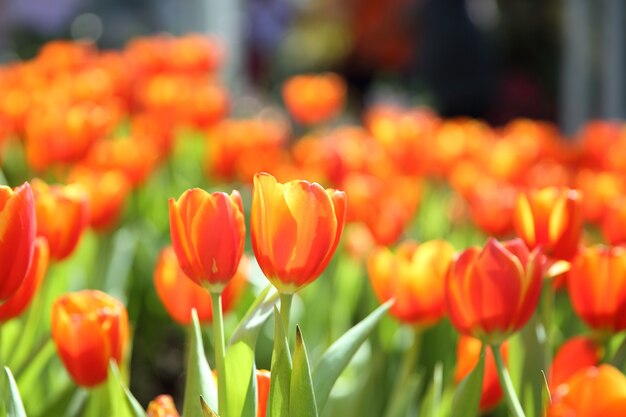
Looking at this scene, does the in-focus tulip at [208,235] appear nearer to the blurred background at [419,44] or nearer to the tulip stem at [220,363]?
the tulip stem at [220,363]

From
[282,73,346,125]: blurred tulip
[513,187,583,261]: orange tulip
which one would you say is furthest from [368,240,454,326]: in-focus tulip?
[282,73,346,125]: blurred tulip

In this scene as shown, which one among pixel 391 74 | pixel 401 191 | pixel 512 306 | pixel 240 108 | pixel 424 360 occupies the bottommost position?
pixel 391 74

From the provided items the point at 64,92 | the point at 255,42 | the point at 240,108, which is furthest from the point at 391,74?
the point at 64,92

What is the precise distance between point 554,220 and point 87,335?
1.52 feet

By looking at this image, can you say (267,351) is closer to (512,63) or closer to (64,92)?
(64,92)

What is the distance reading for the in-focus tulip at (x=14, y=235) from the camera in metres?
0.85

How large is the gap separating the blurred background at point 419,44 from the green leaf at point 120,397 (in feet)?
11.6

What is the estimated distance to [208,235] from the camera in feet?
2.90

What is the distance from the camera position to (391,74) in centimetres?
744

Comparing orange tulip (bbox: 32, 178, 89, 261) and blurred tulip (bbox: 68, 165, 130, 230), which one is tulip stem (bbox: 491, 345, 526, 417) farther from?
blurred tulip (bbox: 68, 165, 130, 230)

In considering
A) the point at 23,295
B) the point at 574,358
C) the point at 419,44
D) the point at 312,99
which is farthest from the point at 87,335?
the point at 419,44

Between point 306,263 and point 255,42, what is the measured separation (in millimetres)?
6358

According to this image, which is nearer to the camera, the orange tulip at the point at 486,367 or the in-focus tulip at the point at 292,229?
the in-focus tulip at the point at 292,229

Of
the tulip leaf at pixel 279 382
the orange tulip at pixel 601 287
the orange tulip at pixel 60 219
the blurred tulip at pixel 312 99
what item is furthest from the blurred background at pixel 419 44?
the tulip leaf at pixel 279 382
